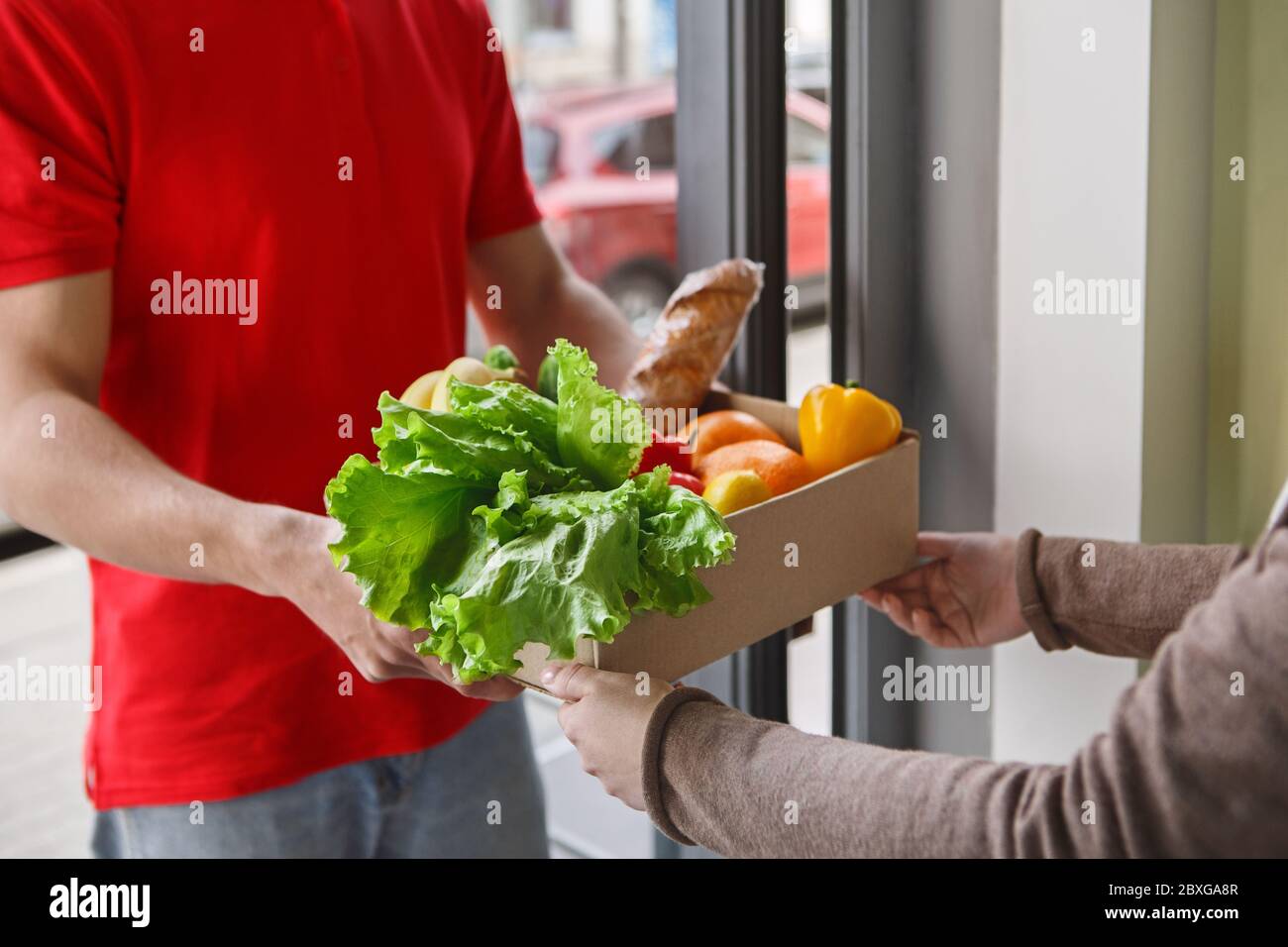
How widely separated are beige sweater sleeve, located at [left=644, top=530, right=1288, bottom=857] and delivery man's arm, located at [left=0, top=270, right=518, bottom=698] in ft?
0.69

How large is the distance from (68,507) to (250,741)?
0.31 meters

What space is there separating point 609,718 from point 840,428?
40 centimetres

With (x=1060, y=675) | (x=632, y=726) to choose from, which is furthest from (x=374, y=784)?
(x=1060, y=675)

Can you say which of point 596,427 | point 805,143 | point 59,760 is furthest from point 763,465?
point 59,760

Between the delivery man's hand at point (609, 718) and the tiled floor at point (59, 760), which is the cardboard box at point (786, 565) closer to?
the delivery man's hand at point (609, 718)

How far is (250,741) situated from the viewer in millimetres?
1316

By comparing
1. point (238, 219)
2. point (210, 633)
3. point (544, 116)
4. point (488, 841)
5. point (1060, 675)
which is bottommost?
point (488, 841)

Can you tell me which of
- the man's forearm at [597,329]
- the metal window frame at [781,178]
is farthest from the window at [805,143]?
the man's forearm at [597,329]

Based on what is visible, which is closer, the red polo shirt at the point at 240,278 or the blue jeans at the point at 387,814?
the red polo shirt at the point at 240,278

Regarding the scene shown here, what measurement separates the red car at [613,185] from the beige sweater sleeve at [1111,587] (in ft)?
6.59

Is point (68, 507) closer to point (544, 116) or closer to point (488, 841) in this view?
point (488, 841)

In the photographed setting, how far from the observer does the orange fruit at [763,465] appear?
118cm

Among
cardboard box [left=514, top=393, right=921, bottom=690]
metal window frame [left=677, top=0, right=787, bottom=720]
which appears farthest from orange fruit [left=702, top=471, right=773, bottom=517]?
metal window frame [left=677, top=0, right=787, bottom=720]

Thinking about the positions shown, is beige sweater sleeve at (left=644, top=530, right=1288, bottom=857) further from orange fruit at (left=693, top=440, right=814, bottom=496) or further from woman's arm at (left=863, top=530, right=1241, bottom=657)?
woman's arm at (left=863, top=530, right=1241, bottom=657)
